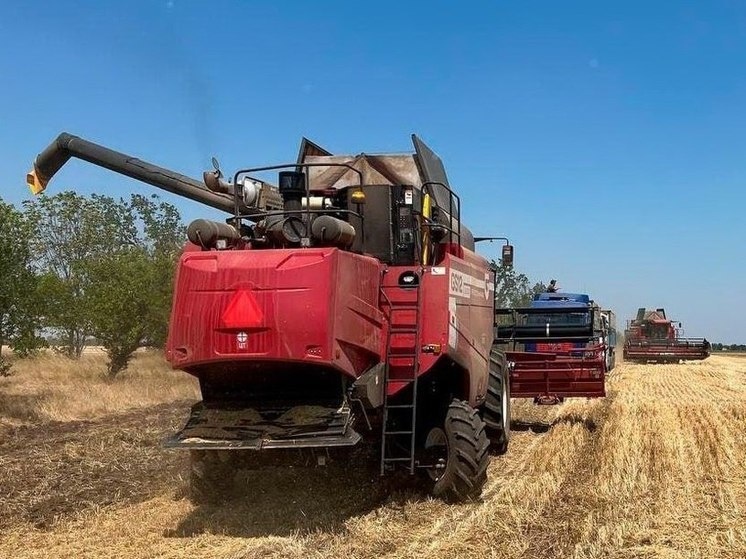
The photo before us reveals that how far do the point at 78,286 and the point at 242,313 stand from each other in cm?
2149

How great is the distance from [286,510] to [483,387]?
261 centimetres

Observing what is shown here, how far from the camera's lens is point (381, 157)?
8.30m

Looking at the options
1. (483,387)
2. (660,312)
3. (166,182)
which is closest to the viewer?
(483,387)

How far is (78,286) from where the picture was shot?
25281 millimetres

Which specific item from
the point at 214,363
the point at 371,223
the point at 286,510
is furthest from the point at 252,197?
the point at 286,510

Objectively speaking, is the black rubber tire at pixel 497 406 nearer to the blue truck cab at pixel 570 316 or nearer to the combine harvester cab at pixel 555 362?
the blue truck cab at pixel 570 316

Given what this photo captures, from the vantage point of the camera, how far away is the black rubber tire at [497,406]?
349 inches

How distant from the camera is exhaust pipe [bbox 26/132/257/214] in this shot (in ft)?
29.8

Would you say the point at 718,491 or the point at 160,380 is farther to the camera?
the point at 160,380

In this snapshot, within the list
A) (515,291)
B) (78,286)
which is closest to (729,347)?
(515,291)

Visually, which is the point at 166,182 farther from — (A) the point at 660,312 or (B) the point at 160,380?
(A) the point at 660,312

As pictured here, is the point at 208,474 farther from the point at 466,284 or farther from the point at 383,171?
the point at 383,171

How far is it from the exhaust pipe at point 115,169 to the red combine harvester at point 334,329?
1537 mm

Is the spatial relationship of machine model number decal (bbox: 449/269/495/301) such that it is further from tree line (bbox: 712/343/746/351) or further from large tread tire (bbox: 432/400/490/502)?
tree line (bbox: 712/343/746/351)
